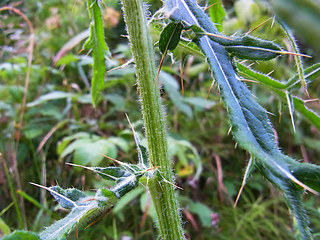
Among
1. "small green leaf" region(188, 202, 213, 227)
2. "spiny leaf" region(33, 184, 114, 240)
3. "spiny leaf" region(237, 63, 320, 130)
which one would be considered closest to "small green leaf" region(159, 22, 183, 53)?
"spiny leaf" region(237, 63, 320, 130)

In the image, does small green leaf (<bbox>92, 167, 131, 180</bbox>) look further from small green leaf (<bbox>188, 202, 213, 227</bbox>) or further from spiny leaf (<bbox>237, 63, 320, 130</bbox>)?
small green leaf (<bbox>188, 202, 213, 227</bbox>)

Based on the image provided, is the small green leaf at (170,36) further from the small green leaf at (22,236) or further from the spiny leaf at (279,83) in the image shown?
the small green leaf at (22,236)

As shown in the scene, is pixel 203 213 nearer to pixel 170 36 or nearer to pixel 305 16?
pixel 170 36

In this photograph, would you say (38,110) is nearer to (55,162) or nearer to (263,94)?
(55,162)

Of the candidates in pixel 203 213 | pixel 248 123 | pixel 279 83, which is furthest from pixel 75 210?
pixel 203 213

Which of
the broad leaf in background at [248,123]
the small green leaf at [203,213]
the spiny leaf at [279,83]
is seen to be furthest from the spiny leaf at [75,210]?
the small green leaf at [203,213]

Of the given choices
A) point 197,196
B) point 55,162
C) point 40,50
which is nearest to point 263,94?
point 197,196
